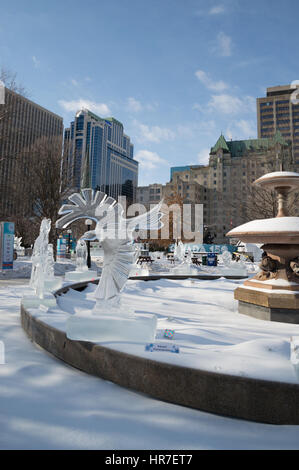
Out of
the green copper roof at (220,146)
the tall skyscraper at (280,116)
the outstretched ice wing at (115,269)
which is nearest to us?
the outstretched ice wing at (115,269)

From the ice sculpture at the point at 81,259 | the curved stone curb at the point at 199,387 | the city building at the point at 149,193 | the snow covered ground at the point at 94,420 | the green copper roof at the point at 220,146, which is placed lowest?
the snow covered ground at the point at 94,420

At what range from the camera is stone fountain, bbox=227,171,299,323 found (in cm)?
575

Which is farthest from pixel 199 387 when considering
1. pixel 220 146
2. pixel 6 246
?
pixel 220 146

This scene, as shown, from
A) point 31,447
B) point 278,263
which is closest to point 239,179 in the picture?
point 278,263

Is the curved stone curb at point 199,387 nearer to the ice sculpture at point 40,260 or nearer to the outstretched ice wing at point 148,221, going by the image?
the outstretched ice wing at point 148,221

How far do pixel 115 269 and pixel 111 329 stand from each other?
2.93 ft

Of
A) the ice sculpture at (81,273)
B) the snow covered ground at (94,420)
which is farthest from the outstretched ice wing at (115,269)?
the ice sculpture at (81,273)

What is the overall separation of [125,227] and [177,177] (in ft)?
296

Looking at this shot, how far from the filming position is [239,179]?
283 feet

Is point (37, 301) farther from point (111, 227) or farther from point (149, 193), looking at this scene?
point (149, 193)

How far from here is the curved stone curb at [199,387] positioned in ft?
7.52

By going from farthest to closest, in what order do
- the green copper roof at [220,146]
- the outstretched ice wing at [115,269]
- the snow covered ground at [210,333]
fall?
the green copper roof at [220,146]
the outstretched ice wing at [115,269]
the snow covered ground at [210,333]

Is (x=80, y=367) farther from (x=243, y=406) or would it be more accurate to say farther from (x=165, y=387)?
(x=243, y=406)

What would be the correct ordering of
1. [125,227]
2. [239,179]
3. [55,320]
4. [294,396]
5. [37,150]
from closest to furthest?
[294,396], [125,227], [55,320], [37,150], [239,179]
